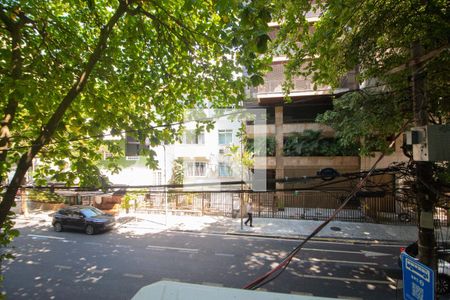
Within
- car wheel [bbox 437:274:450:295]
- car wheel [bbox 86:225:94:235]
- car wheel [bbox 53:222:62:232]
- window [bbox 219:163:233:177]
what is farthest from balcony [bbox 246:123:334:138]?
car wheel [bbox 53:222:62:232]

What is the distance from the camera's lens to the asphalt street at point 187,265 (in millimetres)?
7316

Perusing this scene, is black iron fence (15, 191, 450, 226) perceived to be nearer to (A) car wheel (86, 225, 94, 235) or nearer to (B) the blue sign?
(A) car wheel (86, 225, 94, 235)

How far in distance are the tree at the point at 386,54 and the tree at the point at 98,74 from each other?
1.74 meters

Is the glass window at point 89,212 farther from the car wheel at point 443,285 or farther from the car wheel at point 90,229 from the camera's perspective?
the car wheel at point 443,285

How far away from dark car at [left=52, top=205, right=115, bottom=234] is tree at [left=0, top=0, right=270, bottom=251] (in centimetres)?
899

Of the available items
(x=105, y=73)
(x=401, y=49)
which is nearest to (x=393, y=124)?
(x=401, y=49)

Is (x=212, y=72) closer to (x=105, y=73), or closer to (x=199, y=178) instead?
(x=105, y=73)

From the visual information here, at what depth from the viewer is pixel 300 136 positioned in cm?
1773

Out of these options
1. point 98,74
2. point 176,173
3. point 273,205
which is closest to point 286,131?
point 273,205

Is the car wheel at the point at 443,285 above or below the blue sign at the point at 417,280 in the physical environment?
below

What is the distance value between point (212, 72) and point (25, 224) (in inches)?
701

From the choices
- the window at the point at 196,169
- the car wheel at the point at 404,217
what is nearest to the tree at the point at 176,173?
the window at the point at 196,169

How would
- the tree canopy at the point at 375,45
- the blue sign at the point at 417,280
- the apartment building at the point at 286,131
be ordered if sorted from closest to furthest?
the blue sign at the point at 417,280, the tree canopy at the point at 375,45, the apartment building at the point at 286,131

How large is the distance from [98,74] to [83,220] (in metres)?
10.7
